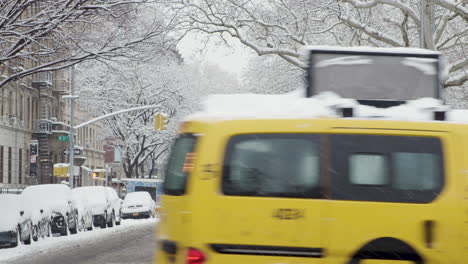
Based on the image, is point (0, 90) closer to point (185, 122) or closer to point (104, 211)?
point (104, 211)

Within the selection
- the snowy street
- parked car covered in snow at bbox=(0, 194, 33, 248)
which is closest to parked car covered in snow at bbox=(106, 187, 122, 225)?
the snowy street

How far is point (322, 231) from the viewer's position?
738 centimetres

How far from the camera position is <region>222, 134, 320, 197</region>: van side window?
24.4 ft

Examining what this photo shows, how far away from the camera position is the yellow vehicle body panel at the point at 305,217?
735cm

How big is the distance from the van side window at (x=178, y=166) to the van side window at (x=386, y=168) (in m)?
1.18

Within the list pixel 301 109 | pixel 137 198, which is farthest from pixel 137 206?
pixel 301 109

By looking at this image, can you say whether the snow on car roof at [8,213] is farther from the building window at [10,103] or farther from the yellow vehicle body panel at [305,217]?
the building window at [10,103]

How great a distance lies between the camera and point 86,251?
22016 mm

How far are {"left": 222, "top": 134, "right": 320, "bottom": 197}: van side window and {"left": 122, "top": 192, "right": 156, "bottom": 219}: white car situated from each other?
1571 inches

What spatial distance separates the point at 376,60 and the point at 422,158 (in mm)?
1920

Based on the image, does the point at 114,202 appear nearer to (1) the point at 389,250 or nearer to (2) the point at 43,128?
(2) the point at 43,128

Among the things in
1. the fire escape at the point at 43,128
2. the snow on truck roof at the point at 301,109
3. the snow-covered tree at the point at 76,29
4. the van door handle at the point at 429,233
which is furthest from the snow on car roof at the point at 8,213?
the fire escape at the point at 43,128

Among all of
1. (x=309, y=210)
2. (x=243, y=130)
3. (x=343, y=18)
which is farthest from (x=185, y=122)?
(x=343, y=18)

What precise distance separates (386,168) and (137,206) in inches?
1584
